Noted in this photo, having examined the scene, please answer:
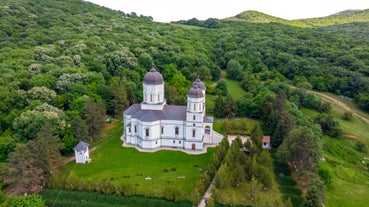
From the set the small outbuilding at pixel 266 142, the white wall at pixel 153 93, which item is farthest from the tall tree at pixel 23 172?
the small outbuilding at pixel 266 142

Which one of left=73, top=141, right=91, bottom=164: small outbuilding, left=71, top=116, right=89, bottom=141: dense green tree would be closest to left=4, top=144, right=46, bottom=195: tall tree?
left=73, top=141, right=91, bottom=164: small outbuilding

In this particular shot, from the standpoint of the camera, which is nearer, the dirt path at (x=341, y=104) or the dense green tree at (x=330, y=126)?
the dense green tree at (x=330, y=126)

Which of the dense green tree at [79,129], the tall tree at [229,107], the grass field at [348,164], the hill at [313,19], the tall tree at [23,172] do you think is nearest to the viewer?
the tall tree at [23,172]

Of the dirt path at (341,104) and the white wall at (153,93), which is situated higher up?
the white wall at (153,93)

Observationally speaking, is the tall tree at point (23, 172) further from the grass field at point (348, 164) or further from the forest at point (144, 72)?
the grass field at point (348, 164)

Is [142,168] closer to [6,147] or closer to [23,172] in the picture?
[23,172]

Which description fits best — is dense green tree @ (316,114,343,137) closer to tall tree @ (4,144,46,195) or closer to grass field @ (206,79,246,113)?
grass field @ (206,79,246,113)
